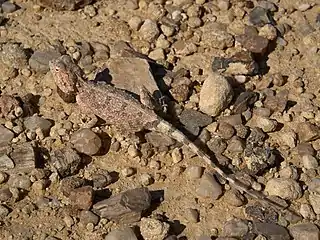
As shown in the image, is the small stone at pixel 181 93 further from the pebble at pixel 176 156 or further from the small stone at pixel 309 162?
the small stone at pixel 309 162

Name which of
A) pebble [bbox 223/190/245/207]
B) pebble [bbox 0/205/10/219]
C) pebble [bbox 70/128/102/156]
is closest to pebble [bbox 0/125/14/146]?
pebble [bbox 70/128/102/156]

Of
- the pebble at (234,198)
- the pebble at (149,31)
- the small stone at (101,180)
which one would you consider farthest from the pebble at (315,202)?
the pebble at (149,31)

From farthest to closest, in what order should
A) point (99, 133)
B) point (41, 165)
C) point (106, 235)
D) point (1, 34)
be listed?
point (1, 34) < point (99, 133) < point (41, 165) < point (106, 235)

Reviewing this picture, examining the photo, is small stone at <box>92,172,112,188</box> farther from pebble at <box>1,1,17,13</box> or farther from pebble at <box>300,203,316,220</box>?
pebble at <box>1,1,17,13</box>

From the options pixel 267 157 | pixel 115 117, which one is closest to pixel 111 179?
pixel 115 117

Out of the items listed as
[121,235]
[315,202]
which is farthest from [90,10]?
[315,202]

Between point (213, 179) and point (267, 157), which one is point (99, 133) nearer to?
point (213, 179)

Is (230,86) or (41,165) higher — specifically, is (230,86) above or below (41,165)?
above

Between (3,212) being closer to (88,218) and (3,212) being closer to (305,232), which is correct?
(88,218)
